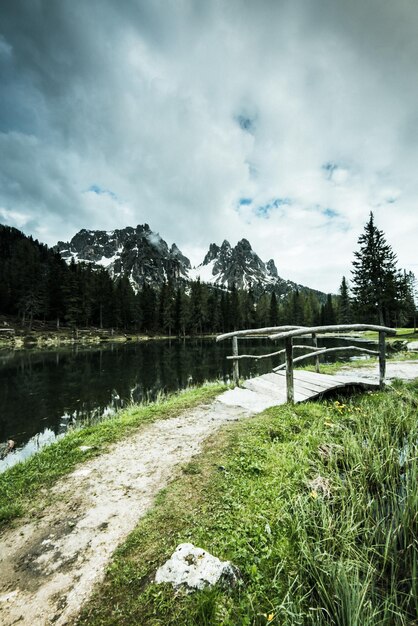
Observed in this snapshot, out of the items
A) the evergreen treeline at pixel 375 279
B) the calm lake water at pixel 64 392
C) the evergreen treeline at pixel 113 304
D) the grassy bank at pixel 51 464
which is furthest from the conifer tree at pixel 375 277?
the evergreen treeline at pixel 113 304

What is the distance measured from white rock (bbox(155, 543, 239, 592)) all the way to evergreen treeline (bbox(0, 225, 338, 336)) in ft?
220

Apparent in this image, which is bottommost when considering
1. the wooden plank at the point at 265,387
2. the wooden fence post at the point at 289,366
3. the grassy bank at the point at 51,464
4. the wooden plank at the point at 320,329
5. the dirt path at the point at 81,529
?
the grassy bank at the point at 51,464

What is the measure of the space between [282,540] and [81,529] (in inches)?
91.5

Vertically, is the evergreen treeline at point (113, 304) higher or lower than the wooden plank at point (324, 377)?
higher

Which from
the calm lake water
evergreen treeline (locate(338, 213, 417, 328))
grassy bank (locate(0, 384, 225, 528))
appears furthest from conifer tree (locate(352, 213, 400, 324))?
grassy bank (locate(0, 384, 225, 528))

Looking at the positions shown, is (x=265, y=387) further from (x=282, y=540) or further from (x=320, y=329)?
(x=282, y=540)

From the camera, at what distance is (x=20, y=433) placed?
30.3ft

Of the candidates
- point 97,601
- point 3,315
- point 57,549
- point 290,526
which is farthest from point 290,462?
point 3,315

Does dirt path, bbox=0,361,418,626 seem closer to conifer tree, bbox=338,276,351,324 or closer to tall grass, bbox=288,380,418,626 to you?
tall grass, bbox=288,380,418,626

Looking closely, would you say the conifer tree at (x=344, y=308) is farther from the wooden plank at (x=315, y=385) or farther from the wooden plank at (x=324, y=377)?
the wooden plank at (x=315, y=385)

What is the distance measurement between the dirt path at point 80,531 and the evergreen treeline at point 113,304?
2539 inches

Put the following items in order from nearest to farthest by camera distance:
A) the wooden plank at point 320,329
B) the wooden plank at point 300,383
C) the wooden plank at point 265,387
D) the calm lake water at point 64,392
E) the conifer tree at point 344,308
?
the wooden plank at point 320,329 < the wooden plank at point 300,383 < the wooden plank at point 265,387 < the calm lake water at point 64,392 < the conifer tree at point 344,308

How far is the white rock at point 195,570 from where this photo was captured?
7.71 ft

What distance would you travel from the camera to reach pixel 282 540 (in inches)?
109
